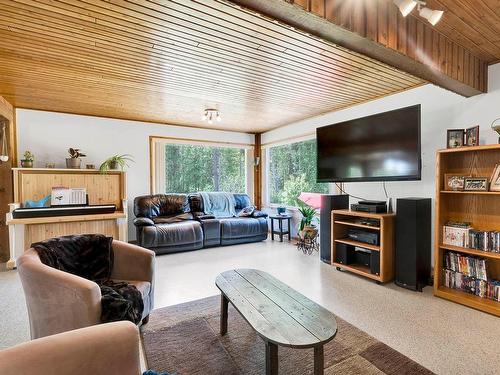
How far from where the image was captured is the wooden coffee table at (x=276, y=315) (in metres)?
1.31

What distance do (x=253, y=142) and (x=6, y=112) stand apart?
438 cm

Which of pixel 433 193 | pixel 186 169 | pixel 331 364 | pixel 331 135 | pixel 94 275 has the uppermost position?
pixel 331 135

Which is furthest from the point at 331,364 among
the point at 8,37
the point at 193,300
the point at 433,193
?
the point at 8,37

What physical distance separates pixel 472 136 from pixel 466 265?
1.26 m

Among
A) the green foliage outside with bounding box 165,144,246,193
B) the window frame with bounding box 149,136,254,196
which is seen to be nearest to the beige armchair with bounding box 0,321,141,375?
the window frame with bounding box 149,136,254,196

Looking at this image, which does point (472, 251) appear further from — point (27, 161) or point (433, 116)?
point (27, 161)

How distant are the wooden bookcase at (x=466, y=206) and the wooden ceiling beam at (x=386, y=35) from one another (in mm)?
660

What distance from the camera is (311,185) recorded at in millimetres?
4992

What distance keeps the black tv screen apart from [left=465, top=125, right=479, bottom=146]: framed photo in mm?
409

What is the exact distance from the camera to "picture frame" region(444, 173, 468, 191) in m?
2.64

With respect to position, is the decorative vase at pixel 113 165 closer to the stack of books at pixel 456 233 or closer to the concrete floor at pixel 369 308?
the concrete floor at pixel 369 308

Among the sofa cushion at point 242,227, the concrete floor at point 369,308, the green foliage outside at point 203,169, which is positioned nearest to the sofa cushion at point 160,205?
the green foliage outside at point 203,169

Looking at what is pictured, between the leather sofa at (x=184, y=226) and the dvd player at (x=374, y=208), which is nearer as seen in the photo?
the dvd player at (x=374, y=208)

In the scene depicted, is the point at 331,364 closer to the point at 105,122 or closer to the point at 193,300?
the point at 193,300
